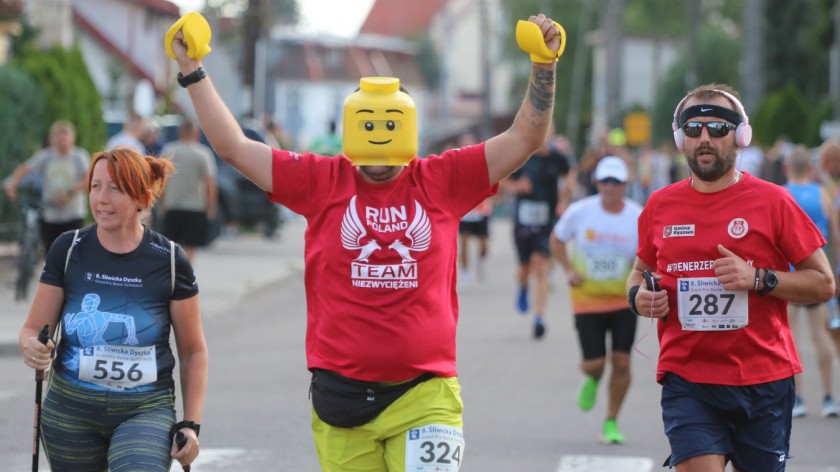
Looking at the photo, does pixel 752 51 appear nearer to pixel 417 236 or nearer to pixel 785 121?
pixel 785 121

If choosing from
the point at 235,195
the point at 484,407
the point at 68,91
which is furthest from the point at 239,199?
the point at 484,407

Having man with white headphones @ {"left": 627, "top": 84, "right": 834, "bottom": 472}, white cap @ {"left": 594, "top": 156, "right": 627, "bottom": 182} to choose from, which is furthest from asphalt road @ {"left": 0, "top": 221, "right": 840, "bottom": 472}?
white cap @ {"left": 594, "top": 156, "right": 627, "bottom": 182}

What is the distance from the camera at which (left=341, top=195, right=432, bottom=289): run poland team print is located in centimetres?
536

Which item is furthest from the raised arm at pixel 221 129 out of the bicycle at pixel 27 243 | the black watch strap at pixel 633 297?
the bicycle at pixel 27 243

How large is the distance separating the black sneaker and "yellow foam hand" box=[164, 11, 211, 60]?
10.5m

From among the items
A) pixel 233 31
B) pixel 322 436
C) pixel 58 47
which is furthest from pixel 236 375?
pixel 233 31

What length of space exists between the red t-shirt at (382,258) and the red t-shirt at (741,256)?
83 cm

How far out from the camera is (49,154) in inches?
658

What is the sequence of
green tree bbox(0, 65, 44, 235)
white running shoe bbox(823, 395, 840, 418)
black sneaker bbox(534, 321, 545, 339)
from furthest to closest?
green tree bbox(0, 65, 44, 235), black sneaker bbox(534, 321, 545, 339), white running shoe bbox(823, 395, 840, 418)

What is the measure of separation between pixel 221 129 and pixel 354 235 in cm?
60

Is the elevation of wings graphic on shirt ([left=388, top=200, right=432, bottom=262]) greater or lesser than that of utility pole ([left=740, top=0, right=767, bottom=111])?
lesser

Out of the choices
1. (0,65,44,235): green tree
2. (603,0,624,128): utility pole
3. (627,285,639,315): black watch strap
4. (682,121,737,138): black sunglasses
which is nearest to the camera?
(682,121,737,138): black sunglasses

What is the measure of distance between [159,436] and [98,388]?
27 centimetres

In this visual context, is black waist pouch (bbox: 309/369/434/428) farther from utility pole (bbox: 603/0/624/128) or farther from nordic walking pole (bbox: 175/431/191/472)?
utility pole (bbox: 603/0/624/128)
